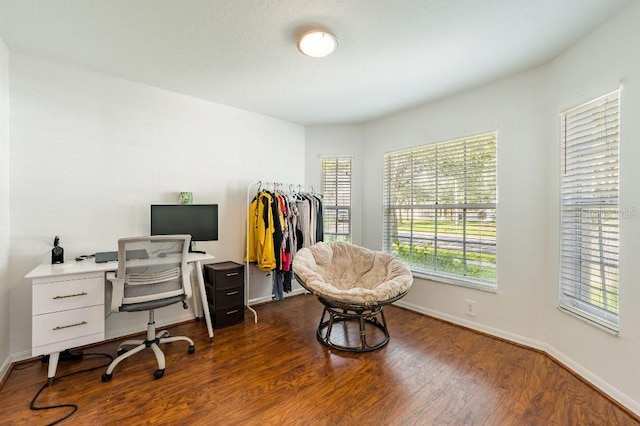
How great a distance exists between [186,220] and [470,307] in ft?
10.3

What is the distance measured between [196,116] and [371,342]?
3140mm

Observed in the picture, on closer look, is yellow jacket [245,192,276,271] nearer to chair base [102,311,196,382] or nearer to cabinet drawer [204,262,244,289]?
cabinet drawer [204,262,244,289]

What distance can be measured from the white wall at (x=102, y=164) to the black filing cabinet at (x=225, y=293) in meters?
0.41

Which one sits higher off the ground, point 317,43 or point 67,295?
point 317,43

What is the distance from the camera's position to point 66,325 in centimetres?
205

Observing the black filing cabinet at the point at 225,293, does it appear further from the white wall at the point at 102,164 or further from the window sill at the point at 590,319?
the window sill at the point at 590,319

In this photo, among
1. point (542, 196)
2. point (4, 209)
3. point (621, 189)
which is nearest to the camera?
point (621, 189)

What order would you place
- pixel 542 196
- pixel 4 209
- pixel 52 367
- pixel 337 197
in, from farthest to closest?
1. pixel 337 197
2. pixel 542 196
3. pixel 4 209
4. pixel 52 367

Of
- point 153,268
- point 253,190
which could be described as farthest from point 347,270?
point 153,268

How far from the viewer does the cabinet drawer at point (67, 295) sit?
6.47 ft

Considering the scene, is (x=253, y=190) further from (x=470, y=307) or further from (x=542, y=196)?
(x=542, y=196)

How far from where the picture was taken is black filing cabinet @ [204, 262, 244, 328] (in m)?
3.07

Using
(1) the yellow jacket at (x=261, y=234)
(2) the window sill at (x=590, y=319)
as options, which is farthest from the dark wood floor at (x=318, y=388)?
(1) the yellow jacket at (x=261, y=234)

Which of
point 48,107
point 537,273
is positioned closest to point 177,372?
point 48,107
